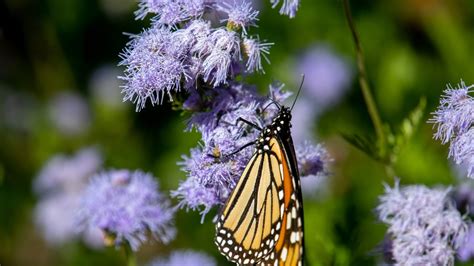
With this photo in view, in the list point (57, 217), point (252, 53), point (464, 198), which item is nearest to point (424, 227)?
point (464, 198)

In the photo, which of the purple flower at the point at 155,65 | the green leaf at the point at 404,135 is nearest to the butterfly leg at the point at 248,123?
the purple flower at the point at 155,65

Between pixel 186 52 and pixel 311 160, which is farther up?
pixel 186 52

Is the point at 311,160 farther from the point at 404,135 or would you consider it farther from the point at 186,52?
the point at 186,52

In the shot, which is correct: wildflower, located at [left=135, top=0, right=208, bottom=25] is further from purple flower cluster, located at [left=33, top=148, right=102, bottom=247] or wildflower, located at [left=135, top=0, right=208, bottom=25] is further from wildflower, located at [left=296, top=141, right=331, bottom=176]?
purple flower cluster, located at [left=33, top=148, right=102, bottom=247]

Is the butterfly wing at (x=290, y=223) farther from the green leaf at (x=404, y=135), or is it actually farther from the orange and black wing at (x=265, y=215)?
the green leaf at (x=404, y=135)

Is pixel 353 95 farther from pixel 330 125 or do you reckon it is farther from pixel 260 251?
pixel 260 251

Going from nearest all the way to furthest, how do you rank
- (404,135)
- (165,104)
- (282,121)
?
(282,121) < (404,135) < (165,104)
